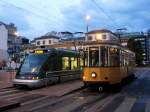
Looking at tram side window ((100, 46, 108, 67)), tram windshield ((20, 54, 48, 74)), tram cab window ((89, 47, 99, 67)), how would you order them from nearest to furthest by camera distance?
tram side window ((100, 46, 108, 67)) → tram cab window ((89, 47, 99, 67)) → tram windshield ((20, 54, 48, 74))

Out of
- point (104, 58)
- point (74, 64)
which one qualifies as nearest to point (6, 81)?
point (74, 64)

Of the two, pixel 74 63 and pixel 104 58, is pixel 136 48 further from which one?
pixel 104 58

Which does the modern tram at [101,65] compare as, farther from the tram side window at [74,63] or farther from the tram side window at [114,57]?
the tram side window at [74,63]

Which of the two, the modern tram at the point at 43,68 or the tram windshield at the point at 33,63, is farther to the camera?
the tram windshield at the point at 33,63

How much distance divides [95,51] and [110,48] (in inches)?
37.5

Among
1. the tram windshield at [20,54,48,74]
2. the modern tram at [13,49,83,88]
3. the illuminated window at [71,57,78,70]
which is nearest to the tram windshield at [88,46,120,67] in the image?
the modern tram at [13,49,83,88]

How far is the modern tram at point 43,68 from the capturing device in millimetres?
23798

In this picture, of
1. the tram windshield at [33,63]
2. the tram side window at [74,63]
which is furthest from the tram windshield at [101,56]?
the tram side window at [74,63]

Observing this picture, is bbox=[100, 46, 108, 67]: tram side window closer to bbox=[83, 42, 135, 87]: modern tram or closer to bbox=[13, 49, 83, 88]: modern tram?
bbox=[83, 42, 135, 87]: modern tram

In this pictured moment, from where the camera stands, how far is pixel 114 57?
22.4 meters

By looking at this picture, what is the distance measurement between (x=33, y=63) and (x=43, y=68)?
33.4 inches

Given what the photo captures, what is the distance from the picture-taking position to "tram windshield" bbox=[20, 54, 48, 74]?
24592 mm

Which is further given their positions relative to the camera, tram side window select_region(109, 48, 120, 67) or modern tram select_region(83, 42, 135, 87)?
tram side window select_region(109, 48, 120, 67)

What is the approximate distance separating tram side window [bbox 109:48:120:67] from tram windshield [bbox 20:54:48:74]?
17.4 feet
